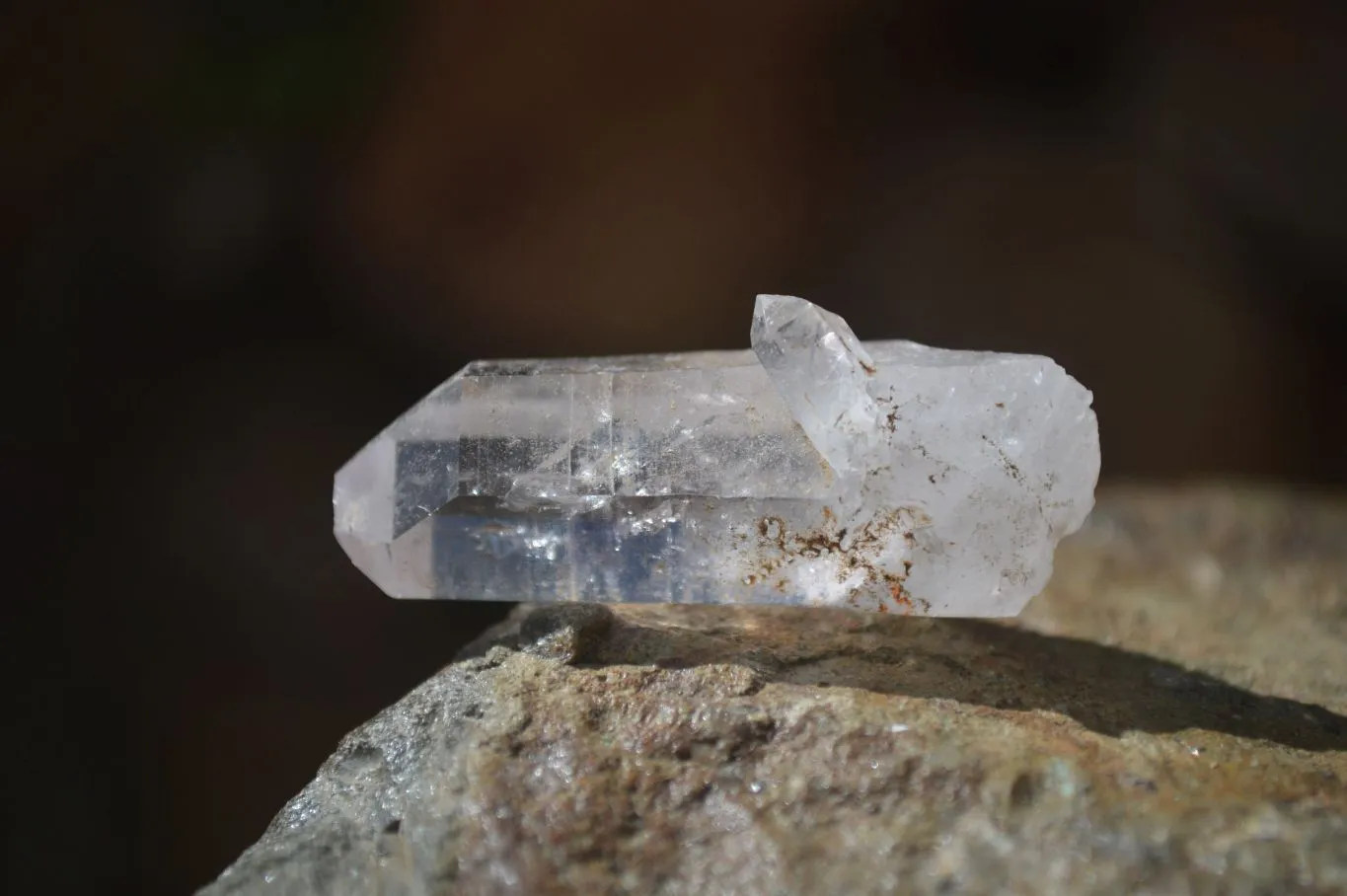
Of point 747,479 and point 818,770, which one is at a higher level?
point 747,479

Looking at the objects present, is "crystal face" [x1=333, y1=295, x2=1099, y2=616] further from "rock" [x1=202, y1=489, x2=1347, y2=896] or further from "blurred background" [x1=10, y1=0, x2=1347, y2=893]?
"blurred background" [x1=10, y1=0, x2=1347, y2=893]

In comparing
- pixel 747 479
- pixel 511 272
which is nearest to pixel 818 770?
pixel 747 479

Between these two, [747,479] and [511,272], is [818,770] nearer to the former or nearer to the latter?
[747,479]

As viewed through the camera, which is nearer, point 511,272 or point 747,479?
point 747,479

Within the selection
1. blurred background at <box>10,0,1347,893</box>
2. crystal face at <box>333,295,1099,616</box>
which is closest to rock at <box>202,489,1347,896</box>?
crystal face at <box>333,295,1099,616</box>

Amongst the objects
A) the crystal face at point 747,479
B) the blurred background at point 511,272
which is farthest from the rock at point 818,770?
the blurred background at point 511,272

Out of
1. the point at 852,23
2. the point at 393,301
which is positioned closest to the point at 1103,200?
the point at 852,23
